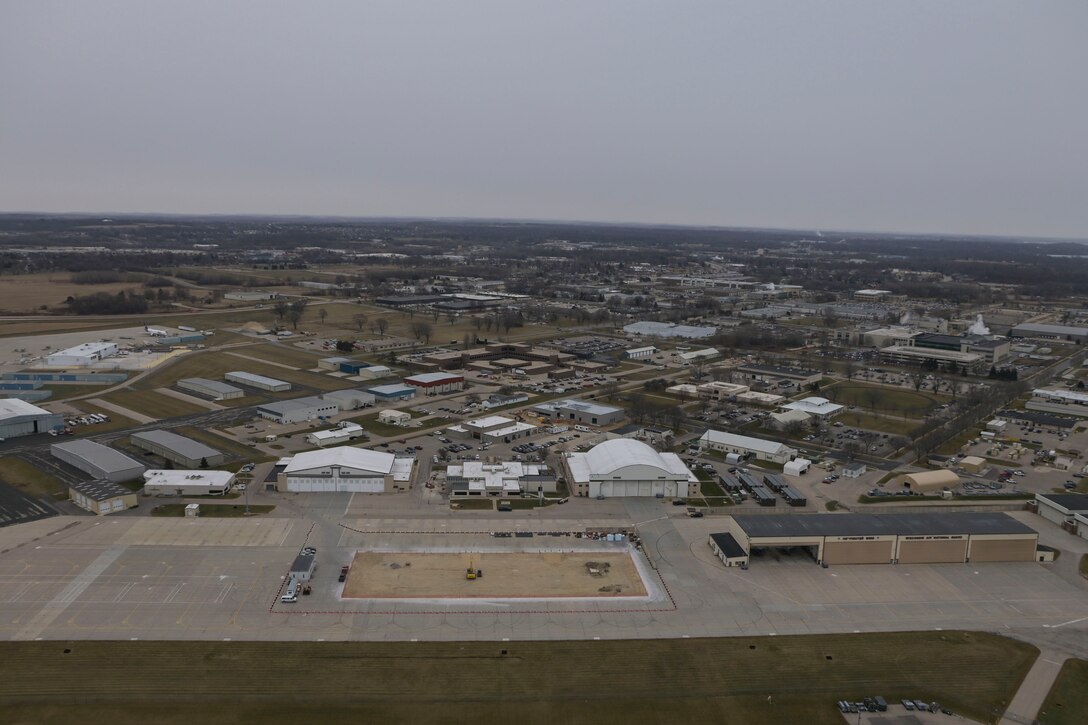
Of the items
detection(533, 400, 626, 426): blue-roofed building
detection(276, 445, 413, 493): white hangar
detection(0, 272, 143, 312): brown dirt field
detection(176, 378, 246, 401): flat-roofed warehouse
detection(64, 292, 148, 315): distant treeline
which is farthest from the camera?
detection(0, 272, 143, 312): brown dirt field

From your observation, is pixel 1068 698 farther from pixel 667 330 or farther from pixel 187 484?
pixel 667 330

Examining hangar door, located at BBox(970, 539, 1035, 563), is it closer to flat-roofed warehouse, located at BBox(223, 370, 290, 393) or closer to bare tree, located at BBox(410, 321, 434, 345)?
flat-roofed warehouse, located at BBox(223, 370, 290, 393)

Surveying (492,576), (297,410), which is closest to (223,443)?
(297,410)

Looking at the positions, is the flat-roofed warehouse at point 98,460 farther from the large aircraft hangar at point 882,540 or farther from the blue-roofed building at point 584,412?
the large aircraft hangar at point 882,540

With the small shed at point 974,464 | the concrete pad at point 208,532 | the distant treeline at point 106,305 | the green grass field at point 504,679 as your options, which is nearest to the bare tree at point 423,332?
the distant treeline at point 106,305

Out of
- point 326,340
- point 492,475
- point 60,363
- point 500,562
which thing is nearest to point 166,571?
point 500,562

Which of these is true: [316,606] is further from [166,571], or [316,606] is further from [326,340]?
[326,340]

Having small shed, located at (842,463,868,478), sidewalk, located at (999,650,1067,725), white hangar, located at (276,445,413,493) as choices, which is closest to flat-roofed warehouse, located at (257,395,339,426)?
white hangar, located at (276,445,413,493)

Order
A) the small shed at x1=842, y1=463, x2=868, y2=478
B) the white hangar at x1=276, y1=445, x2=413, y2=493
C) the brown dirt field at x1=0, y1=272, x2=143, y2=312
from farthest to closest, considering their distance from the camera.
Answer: the brown dirt field at x1=0, y1=272, x2=143, y2=312, the small shed at x1=842, y1=463, x2=868, y2=478, the white hangar at x1=276, y1=445, x2=413, y2=493
